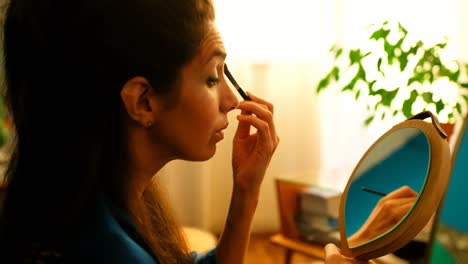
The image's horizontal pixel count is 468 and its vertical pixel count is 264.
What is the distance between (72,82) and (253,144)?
326mm

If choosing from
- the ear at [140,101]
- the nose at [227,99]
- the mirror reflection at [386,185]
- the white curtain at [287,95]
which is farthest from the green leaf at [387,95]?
the white curtain at [287,95]

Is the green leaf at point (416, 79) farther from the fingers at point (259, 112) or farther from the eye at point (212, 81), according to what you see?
the eye at point (212, 81)

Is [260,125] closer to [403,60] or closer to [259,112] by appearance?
[259,112]

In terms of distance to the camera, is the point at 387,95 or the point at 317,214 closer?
the point at 387,95

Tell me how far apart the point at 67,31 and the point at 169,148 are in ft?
0.66

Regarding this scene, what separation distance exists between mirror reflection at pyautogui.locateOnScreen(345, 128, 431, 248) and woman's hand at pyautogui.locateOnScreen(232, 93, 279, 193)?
5.7 inches

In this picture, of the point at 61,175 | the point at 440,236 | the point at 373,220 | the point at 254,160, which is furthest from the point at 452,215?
the point at 61,175

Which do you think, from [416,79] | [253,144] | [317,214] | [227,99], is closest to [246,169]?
[253,144]

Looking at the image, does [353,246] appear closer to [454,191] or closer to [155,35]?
[454,191]

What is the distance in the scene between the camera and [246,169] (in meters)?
0.79

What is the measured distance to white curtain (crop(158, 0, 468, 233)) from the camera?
221 centimetres

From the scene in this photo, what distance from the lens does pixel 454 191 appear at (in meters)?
0.72

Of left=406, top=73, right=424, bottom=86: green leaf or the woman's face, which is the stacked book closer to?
left=406, top=73, right=424, bottom=86: green leaf

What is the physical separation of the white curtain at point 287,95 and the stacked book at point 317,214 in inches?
27.1
